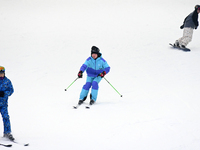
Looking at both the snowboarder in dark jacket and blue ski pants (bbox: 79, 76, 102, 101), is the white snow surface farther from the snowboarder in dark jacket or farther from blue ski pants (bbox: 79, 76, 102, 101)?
the snowboarder in dark jacket

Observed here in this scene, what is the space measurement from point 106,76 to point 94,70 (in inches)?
102

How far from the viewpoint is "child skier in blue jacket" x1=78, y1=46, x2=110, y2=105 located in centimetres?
749

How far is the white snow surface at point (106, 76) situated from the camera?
586cm

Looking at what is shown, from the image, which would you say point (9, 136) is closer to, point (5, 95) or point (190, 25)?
point (5, 95)

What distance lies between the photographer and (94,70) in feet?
25.0

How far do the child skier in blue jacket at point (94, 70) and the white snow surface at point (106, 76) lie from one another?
0.36 m

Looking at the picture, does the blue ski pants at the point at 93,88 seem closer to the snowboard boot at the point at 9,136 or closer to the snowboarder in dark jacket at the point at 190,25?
the snowboard boot at the point at 9,136

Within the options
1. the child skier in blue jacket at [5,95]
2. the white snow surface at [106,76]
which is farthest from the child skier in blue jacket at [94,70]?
the child skier in blue jacket at [5,95]

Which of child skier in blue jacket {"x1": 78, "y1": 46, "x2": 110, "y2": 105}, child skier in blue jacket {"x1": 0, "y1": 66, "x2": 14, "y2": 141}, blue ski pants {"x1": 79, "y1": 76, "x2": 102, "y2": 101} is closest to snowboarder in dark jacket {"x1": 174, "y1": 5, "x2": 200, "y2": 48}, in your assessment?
child skier in blue jacket {"x1": 78, "y1": 46, "x2": 110, "y2": 105}

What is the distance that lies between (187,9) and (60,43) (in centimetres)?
818

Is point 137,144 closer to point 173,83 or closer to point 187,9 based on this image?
point 173,83

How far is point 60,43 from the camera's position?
13.3 m

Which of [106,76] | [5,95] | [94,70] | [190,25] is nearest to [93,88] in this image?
[94,70]

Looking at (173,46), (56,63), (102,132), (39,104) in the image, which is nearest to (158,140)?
(102,132)
